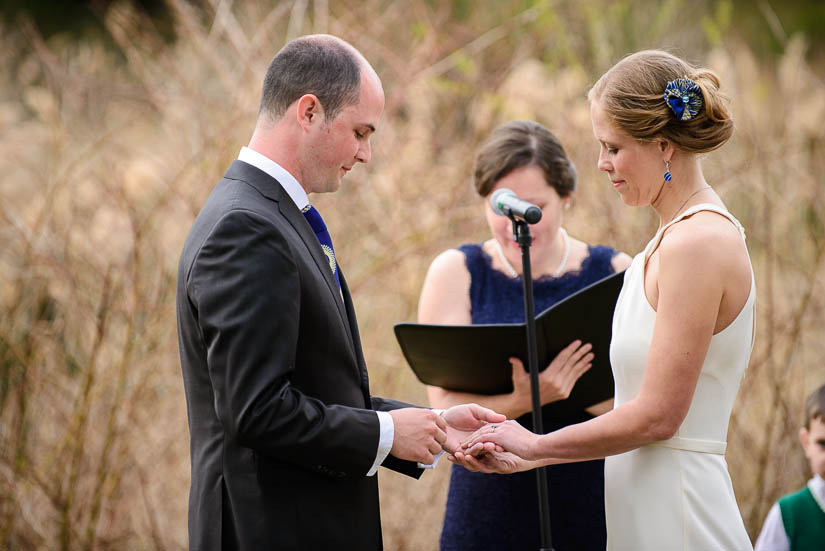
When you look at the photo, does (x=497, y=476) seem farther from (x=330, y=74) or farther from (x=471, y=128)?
(x=471, y=128)

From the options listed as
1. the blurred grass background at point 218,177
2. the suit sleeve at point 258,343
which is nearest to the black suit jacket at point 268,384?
the suit sleeve at point 258,343

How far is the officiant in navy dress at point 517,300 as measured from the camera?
312 cm

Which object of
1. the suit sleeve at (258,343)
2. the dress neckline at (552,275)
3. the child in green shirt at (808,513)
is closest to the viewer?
the suit sleeve at (258,343)

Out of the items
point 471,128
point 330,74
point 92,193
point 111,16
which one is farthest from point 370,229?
point 330,74

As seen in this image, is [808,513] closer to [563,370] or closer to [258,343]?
[563,370]

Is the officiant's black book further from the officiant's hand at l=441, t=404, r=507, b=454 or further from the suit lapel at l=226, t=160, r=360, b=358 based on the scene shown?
the suit lapel at l=226, t=160, r=360, b=358

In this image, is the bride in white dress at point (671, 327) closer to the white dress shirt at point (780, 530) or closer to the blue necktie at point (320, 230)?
the blue necktie at point (320, 230)

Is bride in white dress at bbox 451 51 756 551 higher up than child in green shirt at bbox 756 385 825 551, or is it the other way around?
bride in white dress at bbox 451 51 756 551

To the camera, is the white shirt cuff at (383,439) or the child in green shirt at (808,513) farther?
the child in green shirt at (808,513)

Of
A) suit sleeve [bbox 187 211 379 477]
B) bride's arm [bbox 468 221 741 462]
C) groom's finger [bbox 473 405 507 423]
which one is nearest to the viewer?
suit sleeve [bbox 187 211 379 477]

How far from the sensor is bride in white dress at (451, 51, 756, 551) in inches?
85.0

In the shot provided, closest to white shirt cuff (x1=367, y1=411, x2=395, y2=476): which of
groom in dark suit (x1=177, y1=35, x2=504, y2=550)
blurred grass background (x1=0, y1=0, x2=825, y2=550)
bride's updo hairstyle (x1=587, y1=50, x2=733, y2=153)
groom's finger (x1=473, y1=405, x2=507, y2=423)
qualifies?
groom in dark suit (x1=177, y1=35, x2=504, y2=550)

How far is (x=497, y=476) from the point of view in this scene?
10.5ft

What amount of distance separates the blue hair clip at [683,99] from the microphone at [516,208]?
44 centimetres
